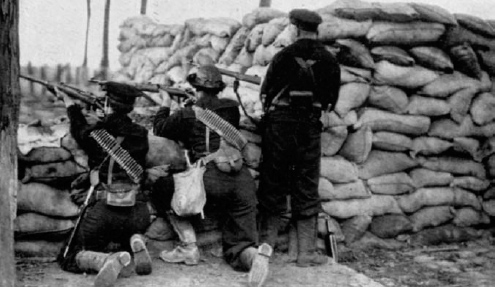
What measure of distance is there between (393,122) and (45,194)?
3113mm

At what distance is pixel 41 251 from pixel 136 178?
0.89m

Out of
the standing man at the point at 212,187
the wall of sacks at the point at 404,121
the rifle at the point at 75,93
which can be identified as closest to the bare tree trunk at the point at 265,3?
the wall of sacks at the point at 404,121

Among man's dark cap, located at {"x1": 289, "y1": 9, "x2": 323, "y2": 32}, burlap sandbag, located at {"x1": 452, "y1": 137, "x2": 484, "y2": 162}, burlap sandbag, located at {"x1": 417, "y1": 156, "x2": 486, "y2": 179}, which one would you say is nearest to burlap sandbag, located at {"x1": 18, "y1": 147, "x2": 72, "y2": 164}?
man's dark cap, located at {"x1": 289, "y1": 9, "x2": 323, "y2": 32}

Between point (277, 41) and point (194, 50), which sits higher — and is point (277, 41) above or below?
above

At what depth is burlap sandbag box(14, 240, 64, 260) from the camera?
4.11m

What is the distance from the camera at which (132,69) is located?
12281 millimetres

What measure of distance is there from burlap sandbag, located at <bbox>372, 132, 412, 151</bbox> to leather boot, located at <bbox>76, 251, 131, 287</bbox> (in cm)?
273

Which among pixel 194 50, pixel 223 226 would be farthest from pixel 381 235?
pixel 194 50

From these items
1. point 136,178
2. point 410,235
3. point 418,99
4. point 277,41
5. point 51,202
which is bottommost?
point 410,235

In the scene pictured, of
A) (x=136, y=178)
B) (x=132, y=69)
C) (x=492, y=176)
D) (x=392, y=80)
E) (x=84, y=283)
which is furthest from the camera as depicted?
(x=132, y=69)

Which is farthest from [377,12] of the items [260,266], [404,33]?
[260,266]

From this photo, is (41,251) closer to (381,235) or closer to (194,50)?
(381,235)

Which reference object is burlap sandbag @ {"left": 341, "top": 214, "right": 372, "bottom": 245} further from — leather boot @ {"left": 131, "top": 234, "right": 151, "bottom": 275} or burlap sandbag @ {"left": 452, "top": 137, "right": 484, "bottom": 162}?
leather boot @ {"left": 131, "top": 234, "right": 151, "bottom": 275}

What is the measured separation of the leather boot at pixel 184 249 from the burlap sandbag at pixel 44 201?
73cm
